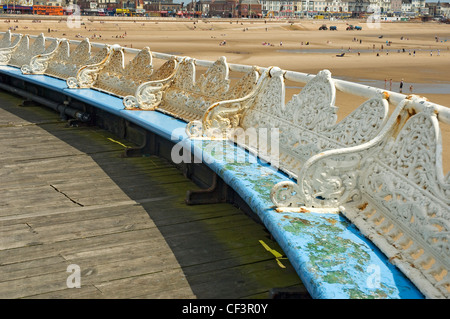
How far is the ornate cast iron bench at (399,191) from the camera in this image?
270cm

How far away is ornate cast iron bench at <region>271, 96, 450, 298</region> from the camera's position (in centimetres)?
270

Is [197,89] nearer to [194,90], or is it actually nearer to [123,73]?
[194,90]

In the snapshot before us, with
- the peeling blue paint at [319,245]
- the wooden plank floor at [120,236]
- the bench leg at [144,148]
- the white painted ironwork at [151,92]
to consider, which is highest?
the white painted ironwork at [151,92]

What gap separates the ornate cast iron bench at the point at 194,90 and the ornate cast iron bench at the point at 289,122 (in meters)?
0.27

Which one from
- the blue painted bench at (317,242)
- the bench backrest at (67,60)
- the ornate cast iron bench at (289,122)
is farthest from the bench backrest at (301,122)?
the bench backrest at (67,60)

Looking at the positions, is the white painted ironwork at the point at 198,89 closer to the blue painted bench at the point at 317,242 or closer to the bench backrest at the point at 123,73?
the bench backrest at the point at 123,73

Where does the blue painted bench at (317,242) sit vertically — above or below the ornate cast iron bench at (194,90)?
below

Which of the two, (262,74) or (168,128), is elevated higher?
(262,74)

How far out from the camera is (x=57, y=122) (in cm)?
881

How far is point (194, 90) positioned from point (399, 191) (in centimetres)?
390

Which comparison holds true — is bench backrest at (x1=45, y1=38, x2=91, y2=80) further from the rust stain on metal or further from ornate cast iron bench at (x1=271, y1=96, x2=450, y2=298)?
the rust stain on metal
